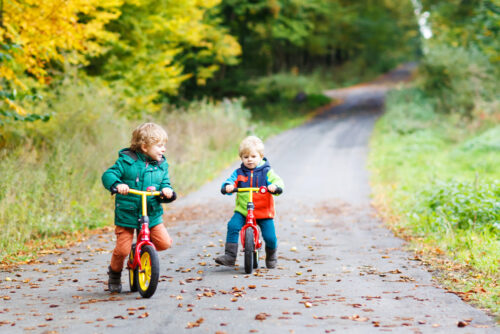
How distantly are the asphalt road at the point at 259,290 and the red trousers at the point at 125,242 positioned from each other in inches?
14.5

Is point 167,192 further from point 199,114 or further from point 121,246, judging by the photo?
point 199,114

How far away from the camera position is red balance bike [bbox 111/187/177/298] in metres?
5.42

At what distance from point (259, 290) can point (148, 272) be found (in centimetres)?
116

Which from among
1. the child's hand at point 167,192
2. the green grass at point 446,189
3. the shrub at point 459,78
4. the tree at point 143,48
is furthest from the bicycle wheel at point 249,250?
the shrub at point 459,78

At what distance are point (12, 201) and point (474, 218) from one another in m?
7.45

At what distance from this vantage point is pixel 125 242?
5.83 meters

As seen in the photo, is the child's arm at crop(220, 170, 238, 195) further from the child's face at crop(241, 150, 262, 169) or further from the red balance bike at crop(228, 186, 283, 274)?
the child's face at crop(241, 150, 262, 169)

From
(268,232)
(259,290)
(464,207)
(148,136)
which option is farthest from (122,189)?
(464,207)

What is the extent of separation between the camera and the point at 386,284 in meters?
6.15

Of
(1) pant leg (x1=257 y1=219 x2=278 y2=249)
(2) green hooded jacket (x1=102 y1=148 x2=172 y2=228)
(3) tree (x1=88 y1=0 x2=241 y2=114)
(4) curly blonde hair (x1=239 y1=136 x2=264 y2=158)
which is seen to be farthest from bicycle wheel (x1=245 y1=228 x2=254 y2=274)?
(3) tree (x1=88 y1=0 x2=241 y2=114)

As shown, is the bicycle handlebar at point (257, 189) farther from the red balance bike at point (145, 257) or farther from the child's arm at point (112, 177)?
→ the child's arm at point (112, 177)

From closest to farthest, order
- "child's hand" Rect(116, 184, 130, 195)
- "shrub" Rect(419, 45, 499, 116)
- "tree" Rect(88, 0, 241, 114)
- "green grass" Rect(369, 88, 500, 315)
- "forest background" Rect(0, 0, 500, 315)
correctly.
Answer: "child's hand" Rect(116, 184, 130, 195) < "green grass" Rect(369, 88, 500, 315) < "forest background" Rect(0, 0, 500, 315) < "tree" Rect(88, 0, 241, 114) < "shrub" Rect(419, 45, 499, 116)

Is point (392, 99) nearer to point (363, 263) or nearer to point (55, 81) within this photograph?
point (55, 81)

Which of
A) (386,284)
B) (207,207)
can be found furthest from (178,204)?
(386,284)
